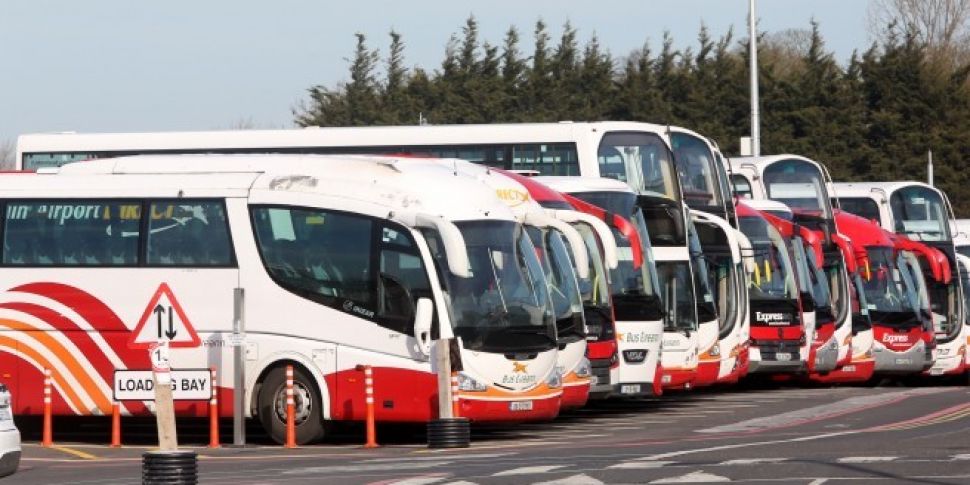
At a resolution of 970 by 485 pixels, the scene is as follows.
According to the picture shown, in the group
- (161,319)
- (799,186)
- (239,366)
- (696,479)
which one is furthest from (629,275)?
(799,186)

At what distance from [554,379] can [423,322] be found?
1889 mm

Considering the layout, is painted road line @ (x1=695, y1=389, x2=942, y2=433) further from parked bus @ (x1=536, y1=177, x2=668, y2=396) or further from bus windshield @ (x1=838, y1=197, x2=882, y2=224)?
bus windshield @ (x1=838, y1=197, x2=882, y2=224)


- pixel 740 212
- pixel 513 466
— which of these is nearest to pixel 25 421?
pixel 513 466

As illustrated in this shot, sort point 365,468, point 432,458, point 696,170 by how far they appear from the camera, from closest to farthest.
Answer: point 365,468 < point 432,458 < point 696,170

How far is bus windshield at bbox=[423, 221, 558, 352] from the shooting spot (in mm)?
24734

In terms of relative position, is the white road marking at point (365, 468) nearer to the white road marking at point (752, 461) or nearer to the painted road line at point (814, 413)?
the white road marking at point (752, 461)

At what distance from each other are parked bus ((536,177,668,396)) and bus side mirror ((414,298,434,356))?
18.2 feet

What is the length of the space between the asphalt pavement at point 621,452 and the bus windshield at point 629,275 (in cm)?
150

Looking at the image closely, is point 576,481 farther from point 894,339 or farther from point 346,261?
point 894,339

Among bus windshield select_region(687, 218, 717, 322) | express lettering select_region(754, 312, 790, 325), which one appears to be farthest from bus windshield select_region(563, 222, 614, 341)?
express lettering select_region(754, 312, 790, 325)

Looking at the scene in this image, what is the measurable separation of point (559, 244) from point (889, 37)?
61.7 meters

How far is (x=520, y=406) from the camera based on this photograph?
24.9m

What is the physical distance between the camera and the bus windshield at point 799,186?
1784 inches

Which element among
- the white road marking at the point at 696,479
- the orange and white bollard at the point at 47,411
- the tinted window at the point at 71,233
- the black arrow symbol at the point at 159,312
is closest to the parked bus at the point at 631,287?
the tinted window at the point at 71,233
